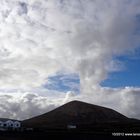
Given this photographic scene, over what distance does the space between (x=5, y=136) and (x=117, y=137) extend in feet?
118

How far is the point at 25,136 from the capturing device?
87.2 meters

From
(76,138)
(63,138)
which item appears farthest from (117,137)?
(63,138)

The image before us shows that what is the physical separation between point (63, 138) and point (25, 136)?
1318 cm

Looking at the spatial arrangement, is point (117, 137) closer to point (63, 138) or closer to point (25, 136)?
point (63, 138)

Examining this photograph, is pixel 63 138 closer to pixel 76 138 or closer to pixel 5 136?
pixel 76 138

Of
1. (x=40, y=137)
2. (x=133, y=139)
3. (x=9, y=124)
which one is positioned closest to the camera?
(x=133, y=139)

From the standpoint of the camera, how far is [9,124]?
502 feet

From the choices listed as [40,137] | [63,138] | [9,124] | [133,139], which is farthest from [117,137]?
[9,124]

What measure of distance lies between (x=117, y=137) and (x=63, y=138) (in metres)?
16.3

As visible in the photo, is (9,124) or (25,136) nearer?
(25,136)

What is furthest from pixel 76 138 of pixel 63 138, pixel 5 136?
pixel 5 136

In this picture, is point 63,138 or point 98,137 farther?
point 63,138

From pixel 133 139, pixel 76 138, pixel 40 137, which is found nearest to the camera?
pixel 133 139

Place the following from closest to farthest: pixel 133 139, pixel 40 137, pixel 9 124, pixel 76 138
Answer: pixel 133 139, pixel 76 138, pixel 40 137, pixel 9 124
